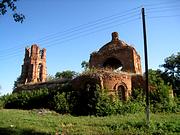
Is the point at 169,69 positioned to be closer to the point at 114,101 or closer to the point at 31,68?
the point at 31,68

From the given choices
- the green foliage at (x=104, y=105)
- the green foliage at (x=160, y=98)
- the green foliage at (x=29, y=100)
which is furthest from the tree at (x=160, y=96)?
the green foliage at (x=29, y=100)

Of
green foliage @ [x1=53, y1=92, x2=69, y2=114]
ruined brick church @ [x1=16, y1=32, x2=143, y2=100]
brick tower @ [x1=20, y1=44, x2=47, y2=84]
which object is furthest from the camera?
brick tower @ [x1=20, y1=44, x2=47, y2=84]

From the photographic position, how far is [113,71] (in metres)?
24.8

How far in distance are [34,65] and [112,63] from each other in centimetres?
2269

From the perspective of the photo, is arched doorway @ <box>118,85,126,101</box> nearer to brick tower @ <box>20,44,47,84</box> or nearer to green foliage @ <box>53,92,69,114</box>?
green foliage @ <box>53,92,69,114</box>

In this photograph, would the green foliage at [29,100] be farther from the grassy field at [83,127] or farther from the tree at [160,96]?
the tree at [160,96]

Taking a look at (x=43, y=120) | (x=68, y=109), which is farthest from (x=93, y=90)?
(x=43, y=120)

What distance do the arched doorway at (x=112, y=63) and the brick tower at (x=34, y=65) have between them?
19.6 meters

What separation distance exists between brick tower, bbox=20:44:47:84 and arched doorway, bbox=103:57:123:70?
19.6 metres

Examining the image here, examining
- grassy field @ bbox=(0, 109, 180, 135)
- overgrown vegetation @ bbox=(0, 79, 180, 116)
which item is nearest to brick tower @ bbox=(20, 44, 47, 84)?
overgrown vegetation @ bbox=(0, 79, 180, 116)

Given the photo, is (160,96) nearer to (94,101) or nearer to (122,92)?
(122,92)

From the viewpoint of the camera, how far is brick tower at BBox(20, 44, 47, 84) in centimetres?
4927

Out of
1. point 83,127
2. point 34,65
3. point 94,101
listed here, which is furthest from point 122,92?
point 34,65

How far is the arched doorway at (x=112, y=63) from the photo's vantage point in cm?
3278
